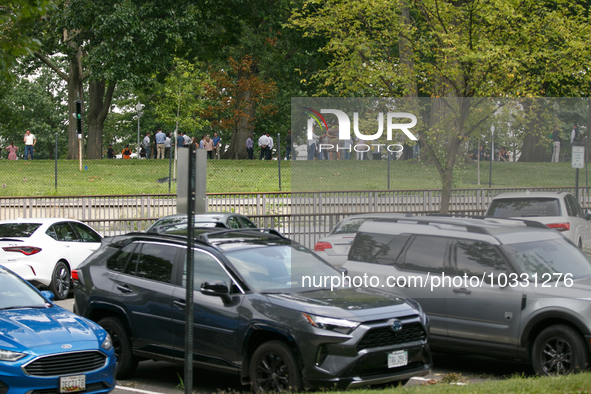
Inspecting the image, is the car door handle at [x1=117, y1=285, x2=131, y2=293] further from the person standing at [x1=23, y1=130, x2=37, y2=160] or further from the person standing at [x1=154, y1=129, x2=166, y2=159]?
the person standing at [x1=23, y1=130, x2=37, y2=160]

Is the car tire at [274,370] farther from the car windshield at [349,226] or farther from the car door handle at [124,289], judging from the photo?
the car windshield at [349,226]

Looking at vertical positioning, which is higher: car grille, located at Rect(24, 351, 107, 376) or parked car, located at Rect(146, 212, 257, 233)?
parked car, located at Rect(146, 212, 257, 233)

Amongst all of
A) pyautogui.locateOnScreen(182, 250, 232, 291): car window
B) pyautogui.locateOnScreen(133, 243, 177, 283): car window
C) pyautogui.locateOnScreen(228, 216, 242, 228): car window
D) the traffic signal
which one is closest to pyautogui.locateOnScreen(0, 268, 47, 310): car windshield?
pyautogui.locateOnScreen(133, 243, 177, 283): car window

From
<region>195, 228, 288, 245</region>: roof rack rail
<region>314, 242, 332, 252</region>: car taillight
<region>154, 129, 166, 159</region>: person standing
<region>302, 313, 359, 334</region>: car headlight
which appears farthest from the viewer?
<region>154, 129, 166, 159</region>: person standing

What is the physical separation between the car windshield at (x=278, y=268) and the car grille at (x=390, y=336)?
1.16 meters

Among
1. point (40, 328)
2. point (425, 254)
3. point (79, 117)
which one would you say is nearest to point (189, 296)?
point (40, 328)

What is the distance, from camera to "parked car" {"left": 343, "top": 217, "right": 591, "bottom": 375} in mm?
7863

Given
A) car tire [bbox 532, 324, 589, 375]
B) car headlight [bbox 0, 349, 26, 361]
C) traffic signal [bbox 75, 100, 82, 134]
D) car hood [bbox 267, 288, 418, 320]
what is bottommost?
car tire [bbox 532, 324, 589, 375]

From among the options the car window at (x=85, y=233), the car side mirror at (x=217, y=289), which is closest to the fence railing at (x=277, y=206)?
the car window at (x=85, y=233)

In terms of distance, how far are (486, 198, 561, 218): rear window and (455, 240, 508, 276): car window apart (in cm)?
497

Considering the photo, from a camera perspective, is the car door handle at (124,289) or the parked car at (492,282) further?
the car door handle at (124,289)

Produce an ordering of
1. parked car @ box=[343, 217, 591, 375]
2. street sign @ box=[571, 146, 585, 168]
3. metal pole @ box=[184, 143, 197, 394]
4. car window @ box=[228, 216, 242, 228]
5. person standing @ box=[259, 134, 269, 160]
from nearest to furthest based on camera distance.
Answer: metal pole @ box=[184, 143, 197, 394] → parked car @ box=[343, 217, 591, 375] → street sign @ box=[571, 146, 585, 168] → car window @ box=[228, 216, 242, 228] → person standing @ box=[259, 134, 269, 160]

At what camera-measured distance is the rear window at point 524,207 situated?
13.2 m

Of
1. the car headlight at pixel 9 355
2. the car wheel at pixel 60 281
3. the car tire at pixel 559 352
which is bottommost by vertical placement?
the car wheel at pixel 60 281
